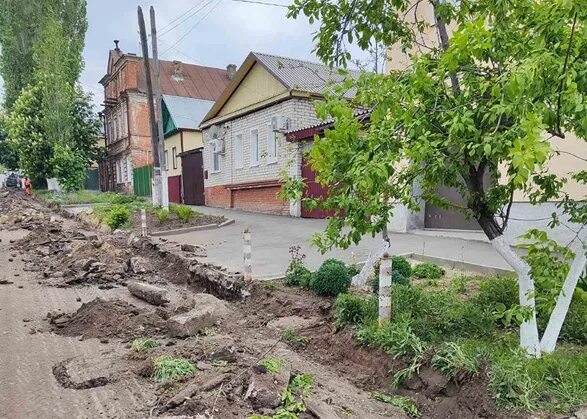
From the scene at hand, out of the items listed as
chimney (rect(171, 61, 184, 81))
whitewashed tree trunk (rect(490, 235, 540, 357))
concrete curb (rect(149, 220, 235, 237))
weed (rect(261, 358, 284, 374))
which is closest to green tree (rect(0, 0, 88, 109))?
chimney (rect(171, 61, 184, 81))

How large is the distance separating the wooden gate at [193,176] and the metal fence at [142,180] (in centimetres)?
452

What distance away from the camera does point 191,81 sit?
3544 centimetres

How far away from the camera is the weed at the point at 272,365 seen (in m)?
3.55

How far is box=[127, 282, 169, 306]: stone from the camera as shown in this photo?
626 centimetres

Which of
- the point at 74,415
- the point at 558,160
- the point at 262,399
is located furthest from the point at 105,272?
the point at 558,160

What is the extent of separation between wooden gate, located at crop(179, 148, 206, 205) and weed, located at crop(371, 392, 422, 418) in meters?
22.4

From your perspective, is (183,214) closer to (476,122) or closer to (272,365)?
(272,365)

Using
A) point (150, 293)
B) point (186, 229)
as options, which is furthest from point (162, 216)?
point (150, 293)

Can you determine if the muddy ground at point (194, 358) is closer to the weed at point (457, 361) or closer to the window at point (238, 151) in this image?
the weed at point (457, 361)

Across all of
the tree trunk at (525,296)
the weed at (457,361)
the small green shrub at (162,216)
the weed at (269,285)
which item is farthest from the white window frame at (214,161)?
the weed at (457,361)

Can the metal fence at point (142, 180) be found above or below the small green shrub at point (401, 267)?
above

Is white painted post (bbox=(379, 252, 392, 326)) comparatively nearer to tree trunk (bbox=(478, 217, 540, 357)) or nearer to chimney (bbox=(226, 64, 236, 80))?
tree trunk (bbox=(478, 217, 540, 357))

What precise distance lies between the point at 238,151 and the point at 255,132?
1575 mm

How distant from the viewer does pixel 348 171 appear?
3275mm
